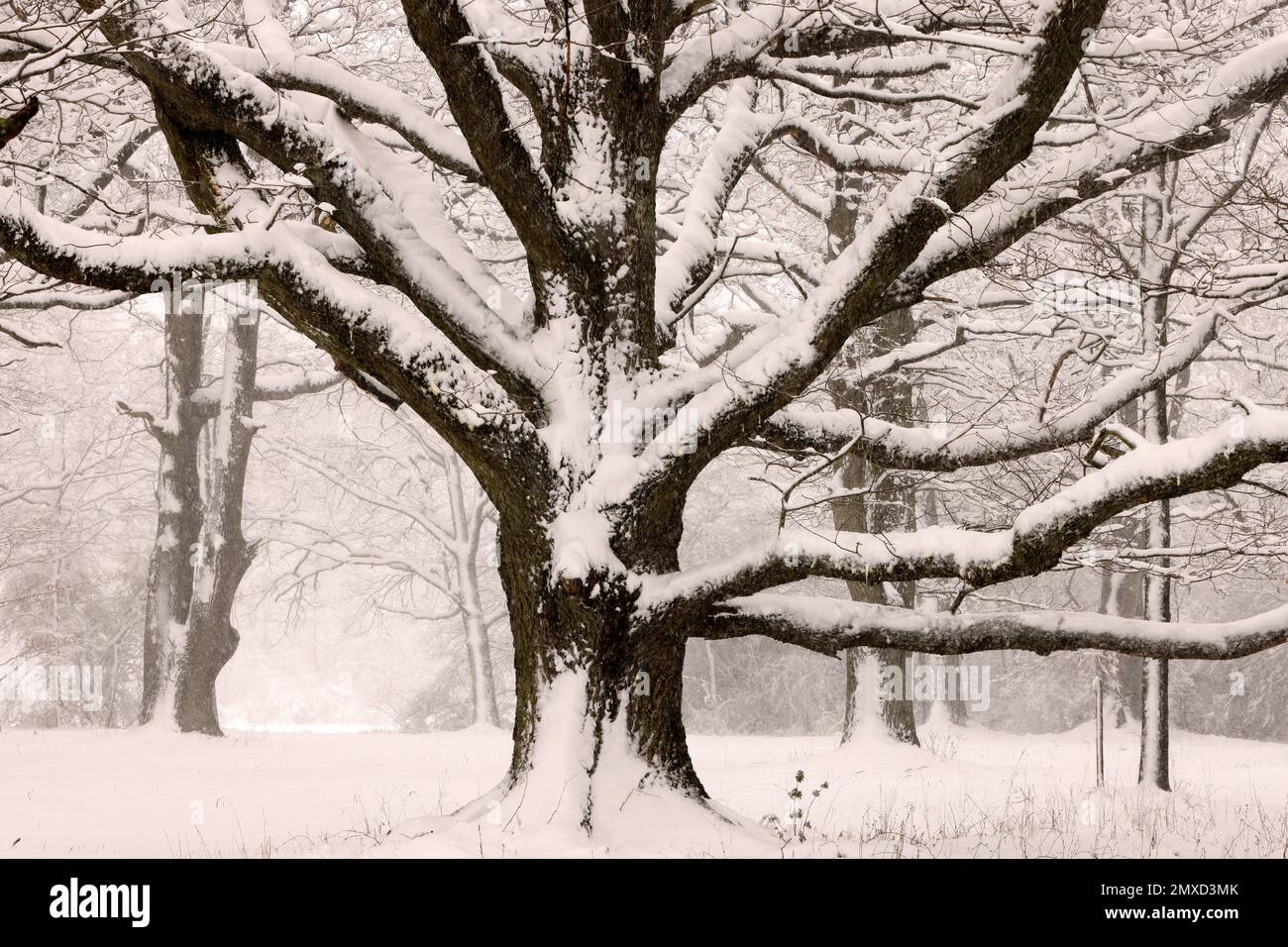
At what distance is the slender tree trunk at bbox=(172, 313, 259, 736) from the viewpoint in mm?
13539

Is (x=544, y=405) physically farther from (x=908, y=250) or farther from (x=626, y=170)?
(x=908, y=250)

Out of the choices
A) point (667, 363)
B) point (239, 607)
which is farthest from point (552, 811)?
point (239, 607)

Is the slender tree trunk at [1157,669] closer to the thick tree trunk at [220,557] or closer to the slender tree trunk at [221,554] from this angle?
the slender tree trunk at [221,554]

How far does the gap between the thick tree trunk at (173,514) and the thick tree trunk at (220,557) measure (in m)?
0.22

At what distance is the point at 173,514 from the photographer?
14.1m

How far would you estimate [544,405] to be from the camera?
6.09m

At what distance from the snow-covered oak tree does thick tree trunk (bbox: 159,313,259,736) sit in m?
8.33

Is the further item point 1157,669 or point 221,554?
point 221,554

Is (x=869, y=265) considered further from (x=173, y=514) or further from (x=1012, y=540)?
(x=173, y=514)

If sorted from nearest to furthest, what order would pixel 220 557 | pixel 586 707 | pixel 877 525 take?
pixel 586 707, pixel 877 525, pixel 220 557

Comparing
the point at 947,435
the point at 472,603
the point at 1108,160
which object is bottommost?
the point at 472,603

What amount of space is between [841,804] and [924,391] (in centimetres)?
Answer: 1141

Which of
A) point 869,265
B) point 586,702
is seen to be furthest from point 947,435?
point 586,702

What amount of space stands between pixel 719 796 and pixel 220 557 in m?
7.87
